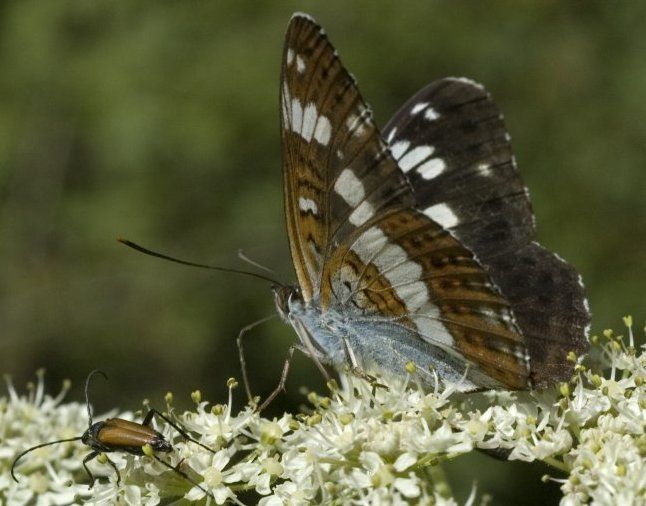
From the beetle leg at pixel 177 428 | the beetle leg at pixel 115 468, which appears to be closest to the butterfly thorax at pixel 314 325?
the beetle leg at pixel 177 428

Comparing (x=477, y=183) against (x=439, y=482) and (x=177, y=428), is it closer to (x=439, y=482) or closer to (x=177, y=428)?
(x=439, y=482)

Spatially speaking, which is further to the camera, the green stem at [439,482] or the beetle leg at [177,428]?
the beetle leg at [177,428]

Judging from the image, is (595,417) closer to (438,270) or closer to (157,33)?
(438,270)

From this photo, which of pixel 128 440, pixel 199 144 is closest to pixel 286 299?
pixel 128 440

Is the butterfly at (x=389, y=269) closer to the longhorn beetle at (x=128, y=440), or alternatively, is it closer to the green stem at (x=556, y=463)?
the green stem at (x=556, y=463)

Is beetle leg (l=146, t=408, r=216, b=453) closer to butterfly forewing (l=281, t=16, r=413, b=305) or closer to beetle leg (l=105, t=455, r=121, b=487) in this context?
beetle leg (l=105, t=455, r=121, b=487)

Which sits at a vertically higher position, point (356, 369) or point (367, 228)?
point (367, 228)

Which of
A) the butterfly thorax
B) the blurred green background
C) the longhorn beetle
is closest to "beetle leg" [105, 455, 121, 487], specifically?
the longhorn beetle
